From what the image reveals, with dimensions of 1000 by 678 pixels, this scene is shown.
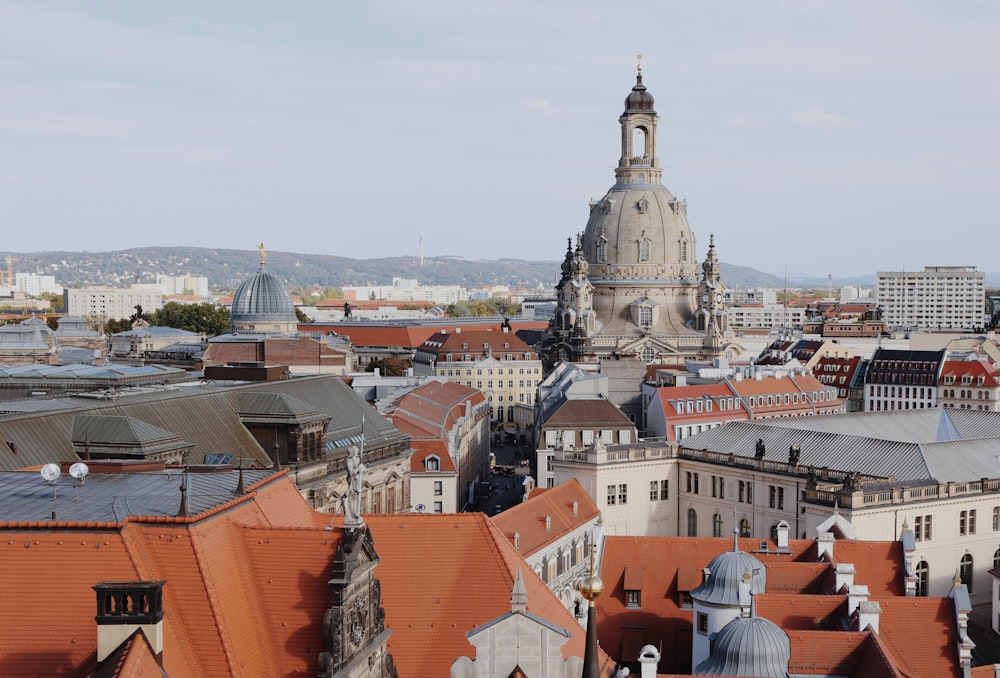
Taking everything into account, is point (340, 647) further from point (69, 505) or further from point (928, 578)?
point (928, 578)

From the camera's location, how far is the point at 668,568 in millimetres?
58875

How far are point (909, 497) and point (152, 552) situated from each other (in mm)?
52924

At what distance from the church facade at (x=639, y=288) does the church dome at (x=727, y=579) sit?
115657 mm

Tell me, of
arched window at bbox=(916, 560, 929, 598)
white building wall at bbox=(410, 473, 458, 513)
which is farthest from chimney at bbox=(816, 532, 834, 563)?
white building wall at bbox=(410, 473, 458, 513)

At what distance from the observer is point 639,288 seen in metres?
168

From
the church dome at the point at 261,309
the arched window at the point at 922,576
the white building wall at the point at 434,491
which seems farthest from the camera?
the church dome at the point at 261,309

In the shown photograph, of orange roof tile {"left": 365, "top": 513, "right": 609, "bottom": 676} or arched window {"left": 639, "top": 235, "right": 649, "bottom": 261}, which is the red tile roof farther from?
arched window {"left": 639, "top": 235, "right": 649, "bottom": 261}

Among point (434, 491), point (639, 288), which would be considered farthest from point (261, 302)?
point (434, 491)

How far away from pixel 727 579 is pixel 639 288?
122432 mm

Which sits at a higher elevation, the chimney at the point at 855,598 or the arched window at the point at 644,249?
the arched window at the point at 644,249

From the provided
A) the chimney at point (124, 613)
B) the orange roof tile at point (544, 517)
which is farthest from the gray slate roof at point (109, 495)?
the orange roof tile at point (544, 517)

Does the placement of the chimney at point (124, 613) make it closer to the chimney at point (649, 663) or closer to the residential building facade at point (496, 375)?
the chimney at point (649, 663)

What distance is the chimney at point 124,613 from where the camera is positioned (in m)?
23.9

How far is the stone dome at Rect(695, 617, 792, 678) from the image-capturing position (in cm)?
4025
